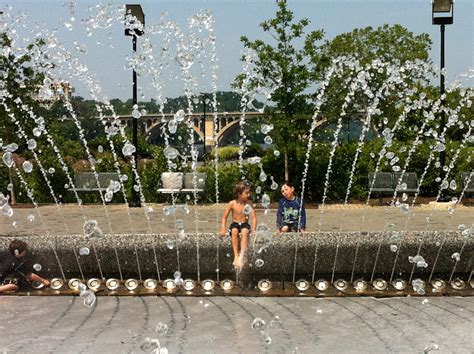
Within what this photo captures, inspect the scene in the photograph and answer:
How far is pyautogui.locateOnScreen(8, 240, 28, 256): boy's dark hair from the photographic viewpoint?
6945 mm

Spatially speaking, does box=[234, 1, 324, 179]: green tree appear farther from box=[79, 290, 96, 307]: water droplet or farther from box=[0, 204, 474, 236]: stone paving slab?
box=[79, 290, 96, 307]: water droplet

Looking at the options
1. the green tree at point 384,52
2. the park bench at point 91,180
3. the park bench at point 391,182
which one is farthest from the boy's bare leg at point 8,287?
the green tree at point 384,52

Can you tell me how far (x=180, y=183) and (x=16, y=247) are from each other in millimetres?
9629

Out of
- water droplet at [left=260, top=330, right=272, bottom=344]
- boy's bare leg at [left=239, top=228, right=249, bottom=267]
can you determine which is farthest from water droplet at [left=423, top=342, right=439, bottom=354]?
boy's bare leg at [left=239, top=228, right=249, bottom=267]

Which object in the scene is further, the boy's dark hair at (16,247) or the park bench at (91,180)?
the park bench at (91,180)

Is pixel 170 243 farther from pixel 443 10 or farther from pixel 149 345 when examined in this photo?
pixel 443 10

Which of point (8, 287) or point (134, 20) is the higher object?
point (134, 20)

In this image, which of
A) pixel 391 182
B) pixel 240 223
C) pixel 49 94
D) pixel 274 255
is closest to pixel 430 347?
pixel 274 255

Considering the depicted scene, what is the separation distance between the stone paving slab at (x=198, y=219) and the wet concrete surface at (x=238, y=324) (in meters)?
5.67

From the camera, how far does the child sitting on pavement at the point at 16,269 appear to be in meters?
6.97

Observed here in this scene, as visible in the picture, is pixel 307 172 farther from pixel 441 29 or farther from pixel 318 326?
pixel 318 326

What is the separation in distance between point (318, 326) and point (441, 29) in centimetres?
1318

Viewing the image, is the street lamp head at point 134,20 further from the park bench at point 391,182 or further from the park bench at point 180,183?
the park bench at point 391,182

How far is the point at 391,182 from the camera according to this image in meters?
17.3
